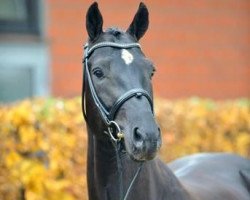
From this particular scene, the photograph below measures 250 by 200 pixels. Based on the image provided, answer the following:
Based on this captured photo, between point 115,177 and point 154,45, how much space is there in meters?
7.48

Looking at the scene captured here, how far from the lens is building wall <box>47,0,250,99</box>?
37.8 feet

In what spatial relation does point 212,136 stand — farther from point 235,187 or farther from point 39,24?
point 39,24

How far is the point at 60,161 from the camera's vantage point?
721cm

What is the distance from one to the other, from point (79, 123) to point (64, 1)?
14.5ft

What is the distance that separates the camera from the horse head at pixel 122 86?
4.32 meters

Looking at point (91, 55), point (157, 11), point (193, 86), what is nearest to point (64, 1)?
point (157, 11)

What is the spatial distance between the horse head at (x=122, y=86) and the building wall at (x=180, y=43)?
6.64 m

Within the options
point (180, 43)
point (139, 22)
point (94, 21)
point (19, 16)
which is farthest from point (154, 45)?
point (94, 21)

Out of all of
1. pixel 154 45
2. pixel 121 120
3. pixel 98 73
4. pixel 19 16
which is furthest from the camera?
pixel 154 45

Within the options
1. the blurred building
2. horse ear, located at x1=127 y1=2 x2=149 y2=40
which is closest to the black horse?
horse ear, located at x1=127 y1=2 x2=149 y2=40

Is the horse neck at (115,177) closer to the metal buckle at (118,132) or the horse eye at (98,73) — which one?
the metal buckle at (118,132)

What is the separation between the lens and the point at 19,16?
38.6 ft

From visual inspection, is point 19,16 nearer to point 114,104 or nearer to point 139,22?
point 139,22

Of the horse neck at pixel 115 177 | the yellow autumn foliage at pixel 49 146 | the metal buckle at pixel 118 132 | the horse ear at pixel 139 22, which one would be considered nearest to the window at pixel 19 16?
the yellow autumn foliage at pixel 49 146
